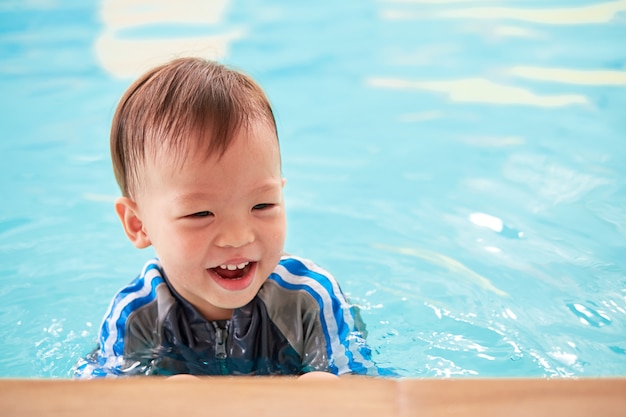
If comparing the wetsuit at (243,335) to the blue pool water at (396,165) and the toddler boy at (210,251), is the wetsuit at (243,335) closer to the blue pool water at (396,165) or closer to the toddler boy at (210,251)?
the toddler boy at (210,251)

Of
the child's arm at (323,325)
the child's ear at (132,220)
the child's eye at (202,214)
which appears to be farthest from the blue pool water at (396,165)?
the child's eye at (202,214)

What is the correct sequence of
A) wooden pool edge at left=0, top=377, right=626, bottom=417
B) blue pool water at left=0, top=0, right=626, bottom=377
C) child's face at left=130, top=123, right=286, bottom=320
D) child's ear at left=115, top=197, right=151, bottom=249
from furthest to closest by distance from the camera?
blue pool water at left=0, top=0, right=626, bottom=377 < child's ear at left=115, top=197, right=151, bottom=249 < child's face at left=130, top=123, right=286, bottom=320 < wooden pool edge at left=0, top=377, right=626, bottom=417

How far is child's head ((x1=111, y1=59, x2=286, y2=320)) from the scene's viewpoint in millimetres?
1739

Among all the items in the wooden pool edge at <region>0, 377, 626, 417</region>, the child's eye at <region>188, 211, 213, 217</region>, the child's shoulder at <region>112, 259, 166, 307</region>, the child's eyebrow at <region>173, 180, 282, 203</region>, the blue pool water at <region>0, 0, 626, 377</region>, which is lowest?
the blue pool water at <region>0, 0, 626, 377</region>

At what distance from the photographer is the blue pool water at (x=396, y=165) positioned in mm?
2412

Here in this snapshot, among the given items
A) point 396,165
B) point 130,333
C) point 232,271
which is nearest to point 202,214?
point 232,271

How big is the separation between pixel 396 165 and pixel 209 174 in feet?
5.97

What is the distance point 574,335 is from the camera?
2.31 meters

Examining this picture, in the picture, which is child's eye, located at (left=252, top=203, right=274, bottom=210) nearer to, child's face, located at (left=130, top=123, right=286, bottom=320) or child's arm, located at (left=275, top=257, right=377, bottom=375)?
child's face, located at (left=130, top=123, right=286, bottom=320)

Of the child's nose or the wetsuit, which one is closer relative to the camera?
the child's nose

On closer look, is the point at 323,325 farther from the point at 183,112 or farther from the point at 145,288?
the point at 183,112

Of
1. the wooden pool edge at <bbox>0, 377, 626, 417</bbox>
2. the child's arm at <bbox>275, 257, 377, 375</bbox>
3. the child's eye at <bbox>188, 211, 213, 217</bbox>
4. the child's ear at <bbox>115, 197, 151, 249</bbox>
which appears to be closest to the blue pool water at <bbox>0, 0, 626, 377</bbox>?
the child's arm at <bbox>275, 257, 377, 375</bbox>

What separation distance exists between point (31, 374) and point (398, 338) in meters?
0.97

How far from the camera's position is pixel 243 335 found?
1994 millimetres
